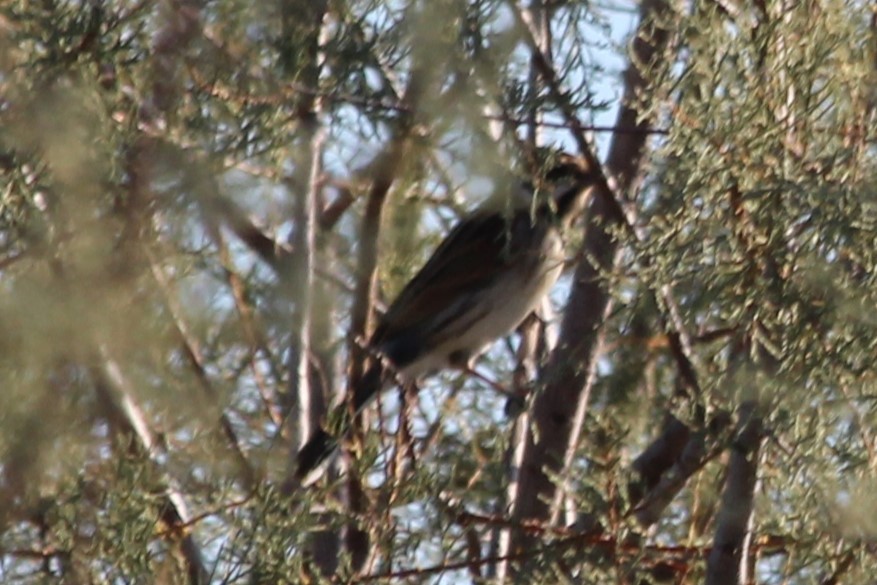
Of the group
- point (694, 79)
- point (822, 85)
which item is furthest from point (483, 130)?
point (822, 85)

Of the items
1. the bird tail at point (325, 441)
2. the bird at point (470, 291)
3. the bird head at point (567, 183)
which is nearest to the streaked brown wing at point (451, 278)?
the bird at point (470, 291)

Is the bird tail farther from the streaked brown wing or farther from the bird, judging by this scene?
the streaked brown wing

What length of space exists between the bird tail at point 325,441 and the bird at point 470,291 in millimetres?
407

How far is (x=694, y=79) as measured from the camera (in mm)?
3404

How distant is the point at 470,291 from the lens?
5.46 metres

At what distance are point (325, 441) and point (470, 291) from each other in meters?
1.25

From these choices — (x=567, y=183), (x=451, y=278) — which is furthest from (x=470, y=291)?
(x=567, y=183)

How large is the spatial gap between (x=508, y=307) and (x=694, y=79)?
1.97 meters

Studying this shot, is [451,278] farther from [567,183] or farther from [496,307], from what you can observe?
[567,183]

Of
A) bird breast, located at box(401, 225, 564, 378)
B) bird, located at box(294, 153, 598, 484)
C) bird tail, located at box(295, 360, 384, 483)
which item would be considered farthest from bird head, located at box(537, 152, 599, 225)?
bird tail, located at box(295, 360, 384, 483)

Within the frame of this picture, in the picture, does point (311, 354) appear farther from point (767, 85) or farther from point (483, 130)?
point (767, 85)

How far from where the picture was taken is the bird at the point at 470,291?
5.22 meters

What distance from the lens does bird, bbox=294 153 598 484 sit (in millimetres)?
5223

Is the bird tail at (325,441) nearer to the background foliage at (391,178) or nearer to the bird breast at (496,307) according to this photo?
the background foliage at (391,178)
